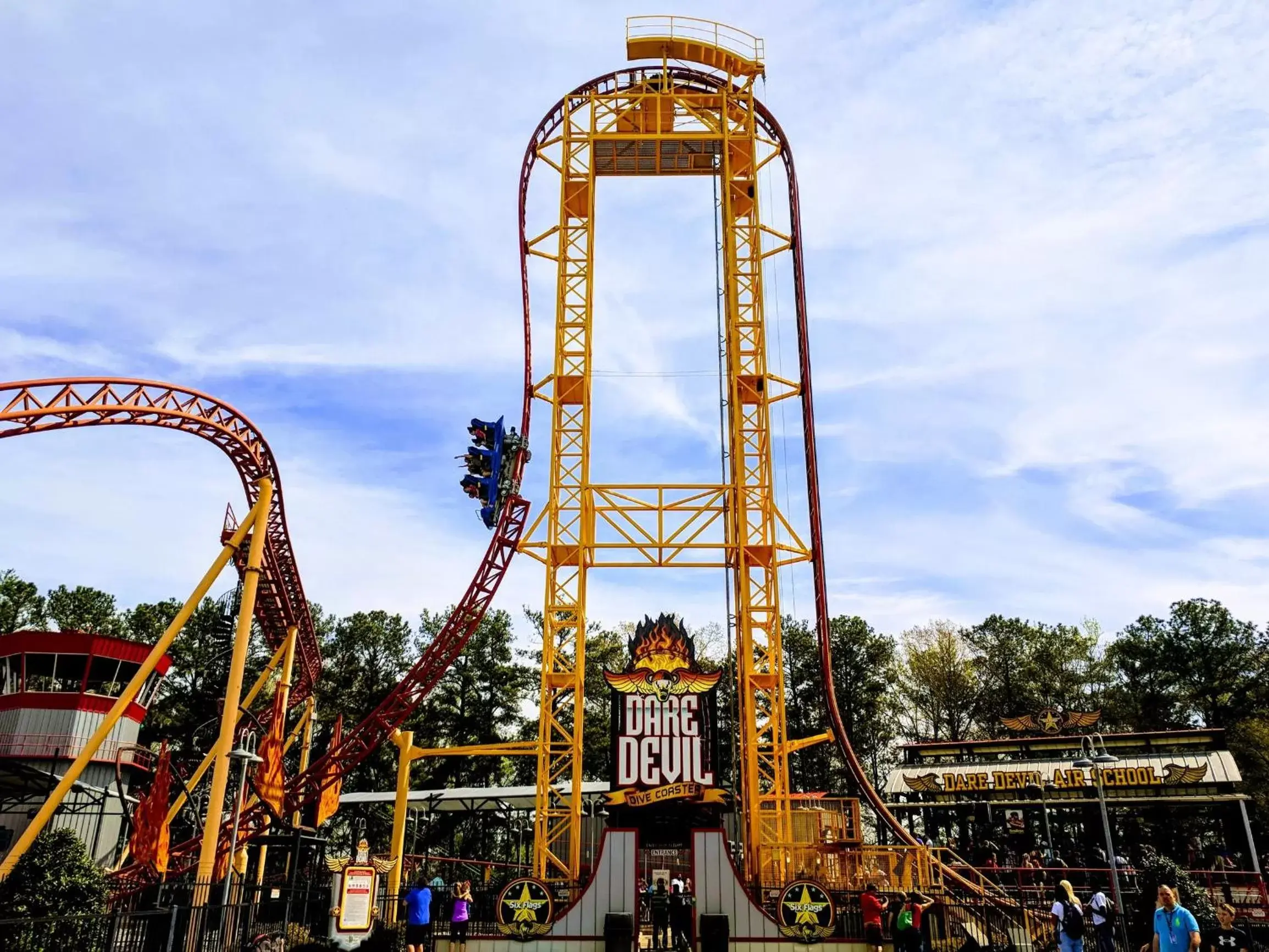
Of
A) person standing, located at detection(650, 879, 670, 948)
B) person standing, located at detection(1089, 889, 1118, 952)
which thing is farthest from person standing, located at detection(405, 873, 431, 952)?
person standing, located at detection(1089, 889, 1118, 952)

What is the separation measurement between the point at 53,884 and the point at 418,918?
22.2 feet

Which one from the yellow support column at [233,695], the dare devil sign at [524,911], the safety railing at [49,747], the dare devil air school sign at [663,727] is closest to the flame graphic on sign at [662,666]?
the dare devil air school sign at [663,727]

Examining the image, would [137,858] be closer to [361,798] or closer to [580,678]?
[580,678]

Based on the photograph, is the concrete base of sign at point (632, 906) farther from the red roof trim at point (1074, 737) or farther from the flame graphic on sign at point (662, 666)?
the red roof trim at point (1074, 737)

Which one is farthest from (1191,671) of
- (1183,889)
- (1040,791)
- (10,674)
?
(10,674)

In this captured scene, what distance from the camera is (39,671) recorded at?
27.0 meters

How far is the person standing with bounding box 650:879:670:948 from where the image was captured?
17.1m

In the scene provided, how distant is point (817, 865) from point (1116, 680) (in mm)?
33691

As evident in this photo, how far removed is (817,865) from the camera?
22.0 metres

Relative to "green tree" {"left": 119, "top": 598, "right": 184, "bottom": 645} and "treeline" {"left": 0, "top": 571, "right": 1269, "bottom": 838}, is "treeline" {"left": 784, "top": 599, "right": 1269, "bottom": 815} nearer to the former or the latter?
"treeline" {"left": 0, "top": 571, "right": 1269, "bottom": 838}

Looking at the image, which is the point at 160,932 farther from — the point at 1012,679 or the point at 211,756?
the point at 1012,679

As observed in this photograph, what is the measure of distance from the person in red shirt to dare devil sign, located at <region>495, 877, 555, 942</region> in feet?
18.4

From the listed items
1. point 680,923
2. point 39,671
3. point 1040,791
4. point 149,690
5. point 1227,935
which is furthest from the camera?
point 149,690

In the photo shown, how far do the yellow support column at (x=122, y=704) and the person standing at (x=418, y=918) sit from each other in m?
8.08
